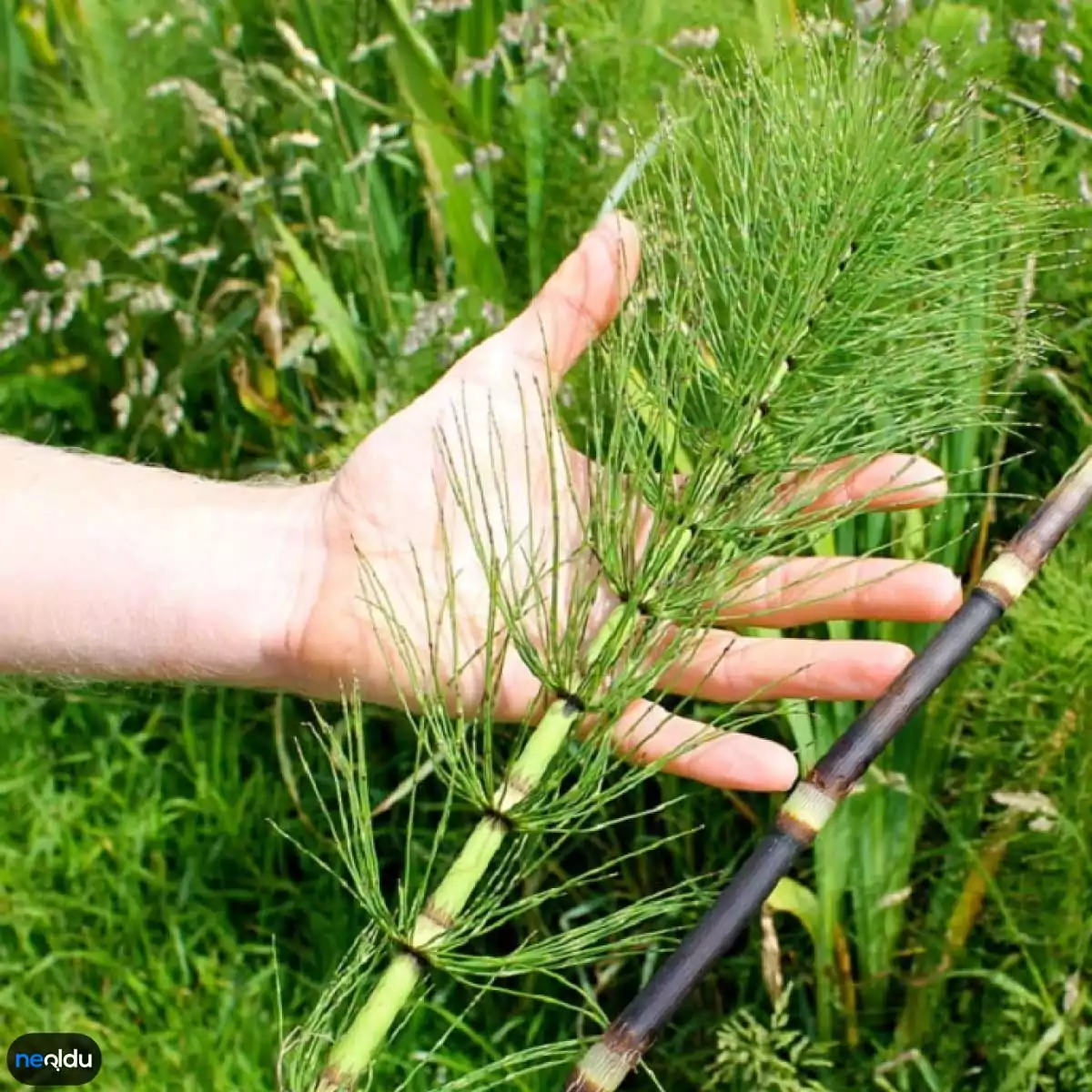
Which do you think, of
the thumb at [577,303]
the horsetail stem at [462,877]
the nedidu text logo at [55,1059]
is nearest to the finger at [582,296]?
the thumb at [577,303]

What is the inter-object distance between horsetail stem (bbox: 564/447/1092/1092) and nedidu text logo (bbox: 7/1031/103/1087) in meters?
0.79

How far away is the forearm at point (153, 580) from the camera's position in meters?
1.27

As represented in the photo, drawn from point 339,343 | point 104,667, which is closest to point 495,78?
point 339,343

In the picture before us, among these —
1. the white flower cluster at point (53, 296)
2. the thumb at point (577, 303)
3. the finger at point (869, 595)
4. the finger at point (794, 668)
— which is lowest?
the finger at point (794, 668)

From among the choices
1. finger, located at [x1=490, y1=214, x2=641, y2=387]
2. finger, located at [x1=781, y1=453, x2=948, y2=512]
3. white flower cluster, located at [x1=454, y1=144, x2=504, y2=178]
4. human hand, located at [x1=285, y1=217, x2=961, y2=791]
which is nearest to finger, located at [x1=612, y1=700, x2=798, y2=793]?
human hand, located at [x1=285, y1=217, x2=961, y2=791]

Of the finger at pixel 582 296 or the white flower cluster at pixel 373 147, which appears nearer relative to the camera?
the finger at pixel 582 296

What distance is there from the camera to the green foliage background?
3.99 ft

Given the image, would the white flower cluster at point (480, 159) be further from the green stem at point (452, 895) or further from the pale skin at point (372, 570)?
the green stem at point (452, 895)

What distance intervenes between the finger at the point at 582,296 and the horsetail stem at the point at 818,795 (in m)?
0.42

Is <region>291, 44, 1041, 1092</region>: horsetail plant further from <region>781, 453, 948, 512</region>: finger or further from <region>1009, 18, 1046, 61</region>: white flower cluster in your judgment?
<region>1009, 18, 1046, 61</region>: white flower cluster

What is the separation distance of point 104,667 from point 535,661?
2.23 ft

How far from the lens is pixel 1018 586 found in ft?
3.02

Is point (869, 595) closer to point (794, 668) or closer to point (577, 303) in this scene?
point (794, 668)

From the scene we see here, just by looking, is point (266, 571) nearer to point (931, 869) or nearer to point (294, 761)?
point (294, 761)
